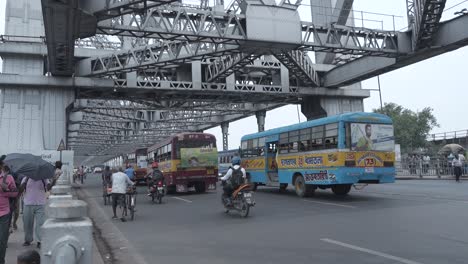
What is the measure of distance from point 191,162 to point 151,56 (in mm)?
6275

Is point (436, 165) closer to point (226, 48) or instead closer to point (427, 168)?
point (427, 168)

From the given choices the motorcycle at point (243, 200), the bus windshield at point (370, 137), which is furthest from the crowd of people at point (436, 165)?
the motorcycle at point (243, 200)

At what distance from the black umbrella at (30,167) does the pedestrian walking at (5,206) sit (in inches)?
33.5

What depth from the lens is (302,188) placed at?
61.8 feet

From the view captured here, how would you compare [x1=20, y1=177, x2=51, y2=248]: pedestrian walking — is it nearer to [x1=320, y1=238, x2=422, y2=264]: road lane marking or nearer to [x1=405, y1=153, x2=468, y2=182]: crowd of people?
[x1=320, y1=238, x2=422, y2=264]: road lane marking

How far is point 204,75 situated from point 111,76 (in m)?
6.36

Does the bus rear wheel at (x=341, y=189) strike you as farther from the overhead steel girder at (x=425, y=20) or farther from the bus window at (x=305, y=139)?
the overhead steel girder at (x=425, y=20)

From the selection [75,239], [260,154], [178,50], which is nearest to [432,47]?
[260,154]

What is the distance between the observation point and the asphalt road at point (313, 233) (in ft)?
25.1

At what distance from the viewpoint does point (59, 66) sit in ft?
82.7

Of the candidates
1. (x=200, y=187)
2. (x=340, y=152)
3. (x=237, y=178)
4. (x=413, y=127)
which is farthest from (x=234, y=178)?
(x=413, y=127)

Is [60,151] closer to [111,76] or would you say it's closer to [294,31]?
[111,76]

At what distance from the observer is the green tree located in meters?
77.0

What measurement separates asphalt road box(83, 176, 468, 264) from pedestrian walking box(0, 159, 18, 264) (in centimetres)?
233
